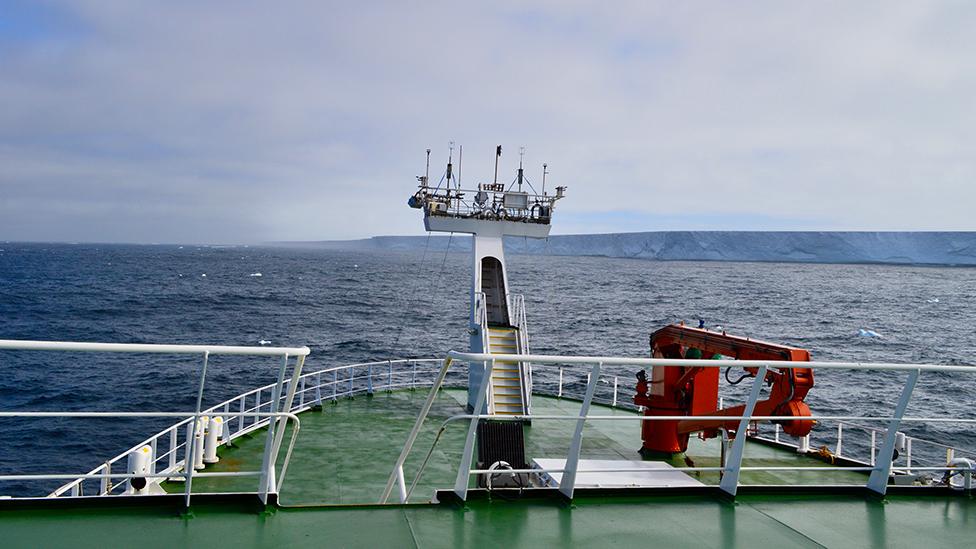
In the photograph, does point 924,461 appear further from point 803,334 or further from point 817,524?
point 803,334

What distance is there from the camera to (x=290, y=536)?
4402mm

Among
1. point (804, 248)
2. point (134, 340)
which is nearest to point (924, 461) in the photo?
point (134, 340)

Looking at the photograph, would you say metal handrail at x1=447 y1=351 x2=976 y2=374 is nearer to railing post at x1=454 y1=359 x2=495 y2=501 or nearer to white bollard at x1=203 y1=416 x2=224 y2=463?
railing post at x1=454 y1=359 x2=495 y2=501

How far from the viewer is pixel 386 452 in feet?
44.6

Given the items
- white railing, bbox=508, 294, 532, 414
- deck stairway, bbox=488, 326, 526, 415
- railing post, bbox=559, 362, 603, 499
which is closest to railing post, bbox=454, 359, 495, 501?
railing post, bbox=559, 362, 603, 499

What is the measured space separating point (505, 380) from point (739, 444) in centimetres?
1129

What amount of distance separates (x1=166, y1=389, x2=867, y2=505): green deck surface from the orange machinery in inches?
28.1

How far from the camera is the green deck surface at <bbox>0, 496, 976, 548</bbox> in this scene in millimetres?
4320

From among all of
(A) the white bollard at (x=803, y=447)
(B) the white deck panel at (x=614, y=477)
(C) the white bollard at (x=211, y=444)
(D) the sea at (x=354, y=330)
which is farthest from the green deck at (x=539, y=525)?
(D) the sea at (x=354, y=330)

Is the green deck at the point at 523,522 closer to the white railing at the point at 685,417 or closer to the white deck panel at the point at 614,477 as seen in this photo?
the white railing at the point at 685,417

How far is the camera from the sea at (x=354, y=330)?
27281mm

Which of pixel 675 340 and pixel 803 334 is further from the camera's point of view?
pixel 803 334

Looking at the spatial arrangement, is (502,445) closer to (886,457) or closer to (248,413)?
(248,413)

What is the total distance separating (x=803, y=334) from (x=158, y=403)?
1854 inches
